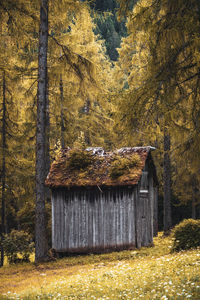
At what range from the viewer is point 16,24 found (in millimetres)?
11305

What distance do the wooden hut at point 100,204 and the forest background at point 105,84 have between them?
1.38 metres

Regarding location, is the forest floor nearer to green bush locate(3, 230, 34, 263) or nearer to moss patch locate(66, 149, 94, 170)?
green bush locate(3, 230, 34, 263)

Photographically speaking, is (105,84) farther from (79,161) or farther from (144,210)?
(144,210)

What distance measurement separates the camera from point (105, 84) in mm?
18719

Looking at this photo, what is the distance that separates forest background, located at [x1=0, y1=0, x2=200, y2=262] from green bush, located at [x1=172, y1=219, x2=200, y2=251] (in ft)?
8.13

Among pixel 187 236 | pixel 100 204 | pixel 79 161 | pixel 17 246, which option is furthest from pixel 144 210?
pixel 17 246

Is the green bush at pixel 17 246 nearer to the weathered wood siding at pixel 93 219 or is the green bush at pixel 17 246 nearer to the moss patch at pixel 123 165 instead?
the weathered wood siding at pixel 93 219

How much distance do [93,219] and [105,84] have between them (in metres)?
7.19

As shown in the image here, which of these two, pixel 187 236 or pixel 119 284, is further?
pixel 187 236

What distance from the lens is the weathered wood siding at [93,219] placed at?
16906mm

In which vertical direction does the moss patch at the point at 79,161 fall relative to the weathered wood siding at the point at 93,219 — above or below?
above

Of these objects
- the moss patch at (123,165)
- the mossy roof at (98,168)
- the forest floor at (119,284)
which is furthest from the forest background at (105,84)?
the forest floor at (119,284)

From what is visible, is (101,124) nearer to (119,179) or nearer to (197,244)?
(119,179)

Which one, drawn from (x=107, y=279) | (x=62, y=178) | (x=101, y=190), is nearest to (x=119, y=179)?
(x=101, y=190)
